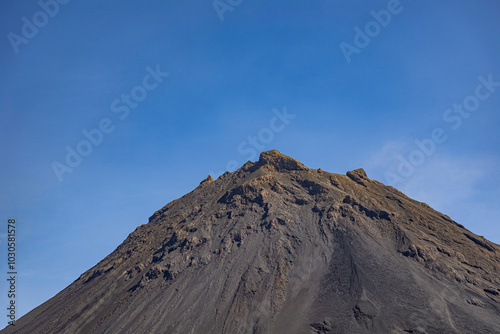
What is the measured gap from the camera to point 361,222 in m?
124

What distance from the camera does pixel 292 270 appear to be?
4427 inches

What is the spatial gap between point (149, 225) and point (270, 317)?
6736cm

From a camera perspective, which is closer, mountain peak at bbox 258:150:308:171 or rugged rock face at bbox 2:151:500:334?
rugged rock face at bbox 2:151:500:334

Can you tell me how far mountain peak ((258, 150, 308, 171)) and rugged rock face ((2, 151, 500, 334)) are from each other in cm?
65

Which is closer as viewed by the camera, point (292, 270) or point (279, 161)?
point (292, 270)

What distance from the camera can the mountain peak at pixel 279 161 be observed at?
489 feet

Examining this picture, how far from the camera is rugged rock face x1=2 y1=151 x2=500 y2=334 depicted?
97.0m

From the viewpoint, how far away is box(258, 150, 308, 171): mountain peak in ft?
489

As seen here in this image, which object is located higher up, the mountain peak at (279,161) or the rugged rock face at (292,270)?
the mountain peak at (279,161)

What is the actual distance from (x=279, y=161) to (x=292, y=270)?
46277mm

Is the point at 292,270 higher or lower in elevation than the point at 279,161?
lower

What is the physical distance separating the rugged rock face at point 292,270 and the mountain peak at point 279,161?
0.65 meters

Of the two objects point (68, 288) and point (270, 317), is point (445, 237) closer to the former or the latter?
point (270, 317)

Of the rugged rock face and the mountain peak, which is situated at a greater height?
the mountain peak
